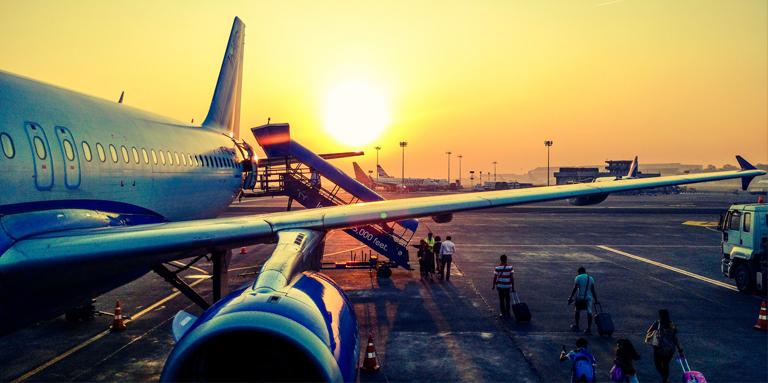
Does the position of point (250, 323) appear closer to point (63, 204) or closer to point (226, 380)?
point (226, 380)

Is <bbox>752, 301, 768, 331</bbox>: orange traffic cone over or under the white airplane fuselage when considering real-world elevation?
under

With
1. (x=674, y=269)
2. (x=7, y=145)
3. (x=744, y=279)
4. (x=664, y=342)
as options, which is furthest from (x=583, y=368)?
(x=674, y=269)

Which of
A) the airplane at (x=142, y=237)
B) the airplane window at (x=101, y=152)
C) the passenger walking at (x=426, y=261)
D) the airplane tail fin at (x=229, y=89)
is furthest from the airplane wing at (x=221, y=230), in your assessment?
the airplane tail fin at (x=229, y=89)

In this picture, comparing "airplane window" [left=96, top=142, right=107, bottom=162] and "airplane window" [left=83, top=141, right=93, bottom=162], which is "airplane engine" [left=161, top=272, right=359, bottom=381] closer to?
"airplane window" [left=83, top=141, right=93, bottom=162]

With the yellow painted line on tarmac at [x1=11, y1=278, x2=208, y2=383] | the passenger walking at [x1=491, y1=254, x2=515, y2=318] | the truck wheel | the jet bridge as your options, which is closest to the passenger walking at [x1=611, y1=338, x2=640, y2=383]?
the passenger walking at [x1=491, y1=254, x2=515, y2=318]

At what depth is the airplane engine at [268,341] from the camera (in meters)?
4.66

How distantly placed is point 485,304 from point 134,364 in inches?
422

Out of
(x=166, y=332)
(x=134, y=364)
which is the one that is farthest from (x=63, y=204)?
(x=166, y=332)

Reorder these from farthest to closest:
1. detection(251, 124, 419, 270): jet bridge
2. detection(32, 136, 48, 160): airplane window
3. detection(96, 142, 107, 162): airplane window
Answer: detection(251, 124, 419, 270): jet bridge → detection(96, 142, 107, 162): airplane window → detection(32, 136, 48, 160): airplane window

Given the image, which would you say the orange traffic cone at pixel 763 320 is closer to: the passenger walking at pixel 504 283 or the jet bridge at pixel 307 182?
the passenger walking at pixel 504 283

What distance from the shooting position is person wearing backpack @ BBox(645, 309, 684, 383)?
9.97 metres

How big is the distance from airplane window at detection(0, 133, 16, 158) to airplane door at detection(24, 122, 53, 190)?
1.22ft

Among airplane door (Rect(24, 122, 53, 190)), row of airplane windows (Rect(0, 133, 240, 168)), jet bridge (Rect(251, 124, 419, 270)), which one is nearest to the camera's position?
row of airplane windows (Rect(0, 133, 240, 168))

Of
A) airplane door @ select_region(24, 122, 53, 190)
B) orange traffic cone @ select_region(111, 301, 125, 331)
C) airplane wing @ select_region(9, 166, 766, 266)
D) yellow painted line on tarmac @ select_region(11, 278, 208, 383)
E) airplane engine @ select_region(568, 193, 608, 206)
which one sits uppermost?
airplane door @ select_region(24, 122, 53, 190)
